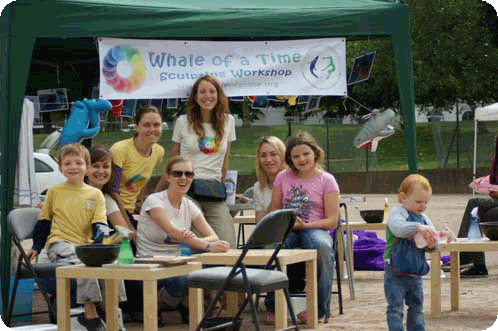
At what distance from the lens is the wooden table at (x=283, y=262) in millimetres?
7602

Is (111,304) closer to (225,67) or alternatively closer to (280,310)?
(280,310)

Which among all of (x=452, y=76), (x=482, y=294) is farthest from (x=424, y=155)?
(x=482, y=294)

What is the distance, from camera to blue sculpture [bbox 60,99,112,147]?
9547mm

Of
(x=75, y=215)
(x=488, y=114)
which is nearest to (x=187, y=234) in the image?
(x=75, y=215)

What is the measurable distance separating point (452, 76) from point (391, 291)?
32.4m

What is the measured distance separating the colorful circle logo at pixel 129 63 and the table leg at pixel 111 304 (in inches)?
80.3

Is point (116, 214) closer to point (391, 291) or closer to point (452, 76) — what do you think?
point (391, 291)

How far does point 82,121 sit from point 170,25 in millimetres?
1092

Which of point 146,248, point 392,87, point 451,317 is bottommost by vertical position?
point 451,317

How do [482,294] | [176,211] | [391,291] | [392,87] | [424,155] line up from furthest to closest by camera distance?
1. [392,87]
2. [424,155]
3. [482,294]
4. [176,211]
5. [391,291]

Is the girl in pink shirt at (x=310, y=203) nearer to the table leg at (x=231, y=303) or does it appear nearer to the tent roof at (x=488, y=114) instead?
the table leg at (x=231, y=303)

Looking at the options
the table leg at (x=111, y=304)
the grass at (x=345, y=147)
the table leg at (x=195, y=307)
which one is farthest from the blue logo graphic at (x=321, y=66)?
the grass at (x=345, y=147)

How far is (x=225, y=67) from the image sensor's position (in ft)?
31.2

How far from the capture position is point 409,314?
7.52 meters
